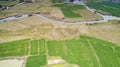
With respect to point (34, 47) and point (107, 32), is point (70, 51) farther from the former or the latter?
point (107, 32)

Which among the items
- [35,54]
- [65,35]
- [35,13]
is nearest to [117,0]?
[35,13]

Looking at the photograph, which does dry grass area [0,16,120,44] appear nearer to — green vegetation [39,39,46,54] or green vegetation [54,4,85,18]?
green vegetation [39,39,46,54]

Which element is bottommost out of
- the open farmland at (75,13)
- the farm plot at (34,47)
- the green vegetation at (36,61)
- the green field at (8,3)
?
the green vegetation at (36,61)

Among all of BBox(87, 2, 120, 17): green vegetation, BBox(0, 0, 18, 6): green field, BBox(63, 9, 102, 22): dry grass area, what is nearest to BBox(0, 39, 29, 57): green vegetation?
BBox(63, 9, 102, 22): dry grass area

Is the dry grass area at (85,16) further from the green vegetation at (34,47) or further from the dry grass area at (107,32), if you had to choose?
the green vegetation at (34,47)

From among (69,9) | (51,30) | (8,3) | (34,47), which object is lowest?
(34,47)

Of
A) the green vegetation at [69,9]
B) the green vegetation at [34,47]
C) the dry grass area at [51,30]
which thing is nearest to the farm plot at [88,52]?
the green vegetation at [34,47]

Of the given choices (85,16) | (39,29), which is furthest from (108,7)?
(39,29)
